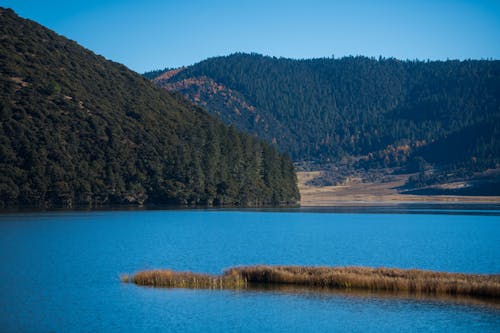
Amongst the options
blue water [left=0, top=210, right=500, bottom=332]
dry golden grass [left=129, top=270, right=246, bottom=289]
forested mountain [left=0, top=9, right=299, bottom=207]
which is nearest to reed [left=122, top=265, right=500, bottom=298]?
dry golden grass [left=129, top=270, right=246, bottom=289]

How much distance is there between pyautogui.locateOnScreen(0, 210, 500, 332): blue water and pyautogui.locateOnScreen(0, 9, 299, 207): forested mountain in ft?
82.3

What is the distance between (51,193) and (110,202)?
54.7 ft

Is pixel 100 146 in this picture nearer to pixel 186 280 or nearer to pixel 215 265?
pixel 215 265

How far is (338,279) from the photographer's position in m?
44.6

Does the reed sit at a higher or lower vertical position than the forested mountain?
lower

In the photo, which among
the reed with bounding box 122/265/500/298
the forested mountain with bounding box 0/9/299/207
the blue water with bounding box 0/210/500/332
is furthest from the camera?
the forested mountain with bounding box 0/9/299/207

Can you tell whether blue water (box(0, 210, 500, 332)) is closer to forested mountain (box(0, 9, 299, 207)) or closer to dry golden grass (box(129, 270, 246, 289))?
dry golden grass (box(129, 270, 246, 289))

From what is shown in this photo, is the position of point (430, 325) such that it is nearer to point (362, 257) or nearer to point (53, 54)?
point (362, 257)

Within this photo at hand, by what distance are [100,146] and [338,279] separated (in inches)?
4366

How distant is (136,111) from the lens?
17450 centimetres

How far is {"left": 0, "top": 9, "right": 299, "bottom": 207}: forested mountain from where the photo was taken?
5138 inches

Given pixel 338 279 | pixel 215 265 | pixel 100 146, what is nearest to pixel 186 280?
pixel 338 279

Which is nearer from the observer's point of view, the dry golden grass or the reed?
the reed

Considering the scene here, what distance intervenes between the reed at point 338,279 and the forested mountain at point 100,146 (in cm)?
8461
